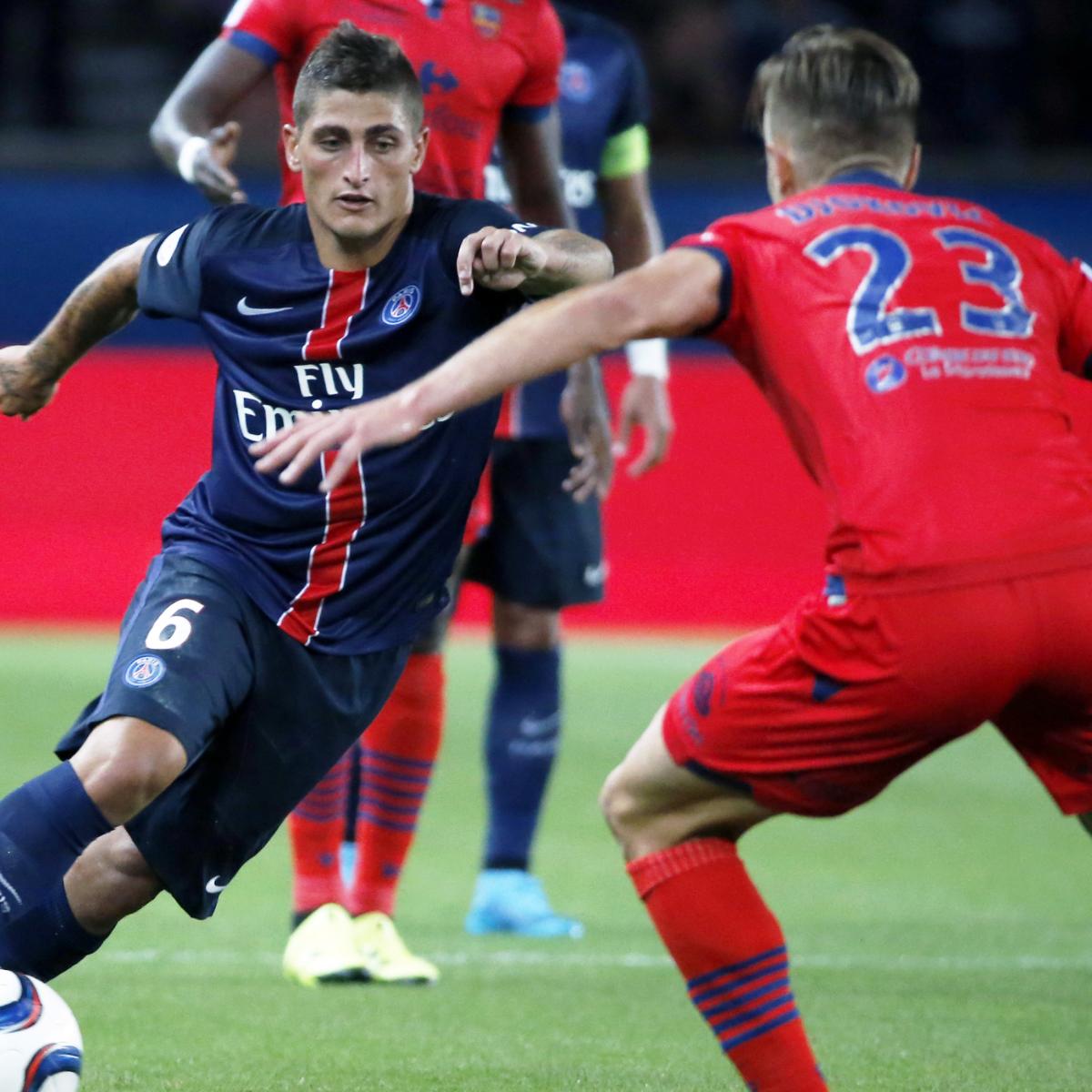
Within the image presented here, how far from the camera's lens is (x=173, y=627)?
3.51 meters

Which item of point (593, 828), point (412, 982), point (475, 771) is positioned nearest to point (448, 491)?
point (412, 982)

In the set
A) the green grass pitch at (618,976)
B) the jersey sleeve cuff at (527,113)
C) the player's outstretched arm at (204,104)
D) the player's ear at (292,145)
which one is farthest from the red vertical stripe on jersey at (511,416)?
the player's ear at (292,145)

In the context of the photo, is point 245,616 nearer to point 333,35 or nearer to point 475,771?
point 333,35

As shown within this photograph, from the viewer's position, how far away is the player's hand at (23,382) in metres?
3.99

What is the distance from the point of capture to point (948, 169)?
1312 cm

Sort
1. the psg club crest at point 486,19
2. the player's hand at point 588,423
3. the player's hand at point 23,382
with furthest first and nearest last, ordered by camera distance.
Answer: the player's hand at point 588,423, the psg club crest at point 486,19, the player's hand at point 23,382

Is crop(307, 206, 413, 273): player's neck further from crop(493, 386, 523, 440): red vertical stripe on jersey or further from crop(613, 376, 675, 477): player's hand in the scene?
crop(493, 386, 523, 440): red vertical stripe on jersey

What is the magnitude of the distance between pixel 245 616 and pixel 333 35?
109 cm

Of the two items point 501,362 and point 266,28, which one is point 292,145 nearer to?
point 266,28

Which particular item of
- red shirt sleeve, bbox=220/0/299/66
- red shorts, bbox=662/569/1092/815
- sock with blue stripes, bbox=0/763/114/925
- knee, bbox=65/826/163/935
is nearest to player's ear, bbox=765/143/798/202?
red shorts, bbox=662/569/1092/815

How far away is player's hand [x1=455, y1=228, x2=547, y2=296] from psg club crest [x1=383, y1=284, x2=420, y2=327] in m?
0.20

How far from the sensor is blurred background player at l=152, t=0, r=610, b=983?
4.80 meters

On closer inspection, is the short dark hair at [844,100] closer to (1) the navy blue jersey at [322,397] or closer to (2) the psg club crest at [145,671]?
(1) the navy blue jersey at [322,397]

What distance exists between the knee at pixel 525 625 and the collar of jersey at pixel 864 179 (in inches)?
106
